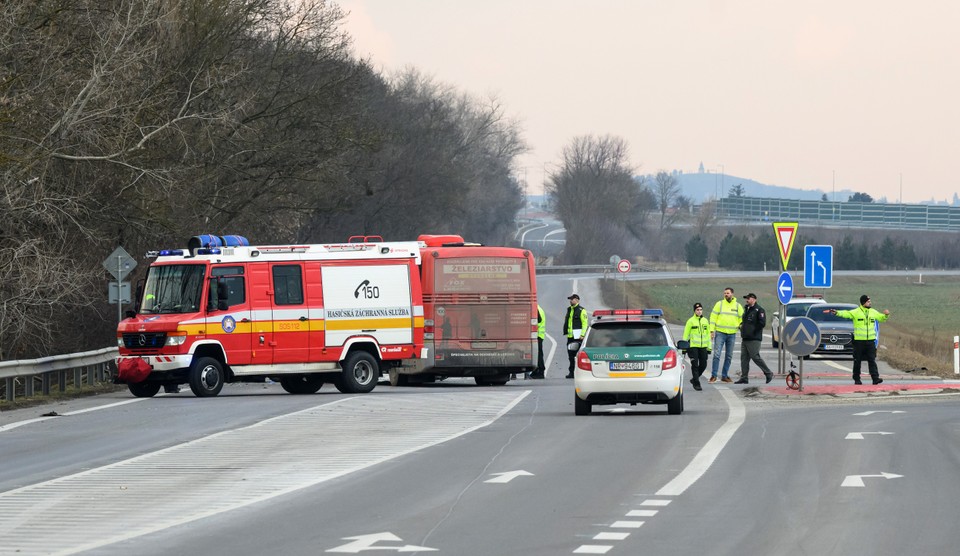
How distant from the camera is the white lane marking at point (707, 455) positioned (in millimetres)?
13430

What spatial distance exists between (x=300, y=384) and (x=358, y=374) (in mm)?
1849

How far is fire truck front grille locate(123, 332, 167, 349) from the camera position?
26828mm

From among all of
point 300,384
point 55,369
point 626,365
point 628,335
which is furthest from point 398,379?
point 626,365

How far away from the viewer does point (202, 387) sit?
27.0 meters

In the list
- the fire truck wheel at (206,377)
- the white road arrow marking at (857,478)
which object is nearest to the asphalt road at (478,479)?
the white road arrow marking at (857,478)

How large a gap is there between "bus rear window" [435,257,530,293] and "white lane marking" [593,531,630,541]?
2052 cm

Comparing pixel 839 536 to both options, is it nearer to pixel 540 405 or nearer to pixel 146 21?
pixel 540 405

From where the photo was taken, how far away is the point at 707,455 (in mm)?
16219

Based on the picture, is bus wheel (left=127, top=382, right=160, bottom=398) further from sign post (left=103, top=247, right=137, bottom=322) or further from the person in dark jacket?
the person in dark jacket

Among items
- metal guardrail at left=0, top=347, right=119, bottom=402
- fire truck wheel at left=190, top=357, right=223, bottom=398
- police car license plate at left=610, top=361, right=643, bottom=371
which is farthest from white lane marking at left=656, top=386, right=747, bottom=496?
metal guardrail at left=0, top=347, right=119, bottom=402

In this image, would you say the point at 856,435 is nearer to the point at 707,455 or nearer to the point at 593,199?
the point at 707,455

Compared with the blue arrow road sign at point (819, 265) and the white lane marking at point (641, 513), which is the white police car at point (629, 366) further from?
the blue arrow road sign at point (819, 265)

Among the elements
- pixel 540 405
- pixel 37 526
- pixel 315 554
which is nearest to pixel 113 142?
pixel 540 405

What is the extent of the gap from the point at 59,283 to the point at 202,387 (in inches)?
164
